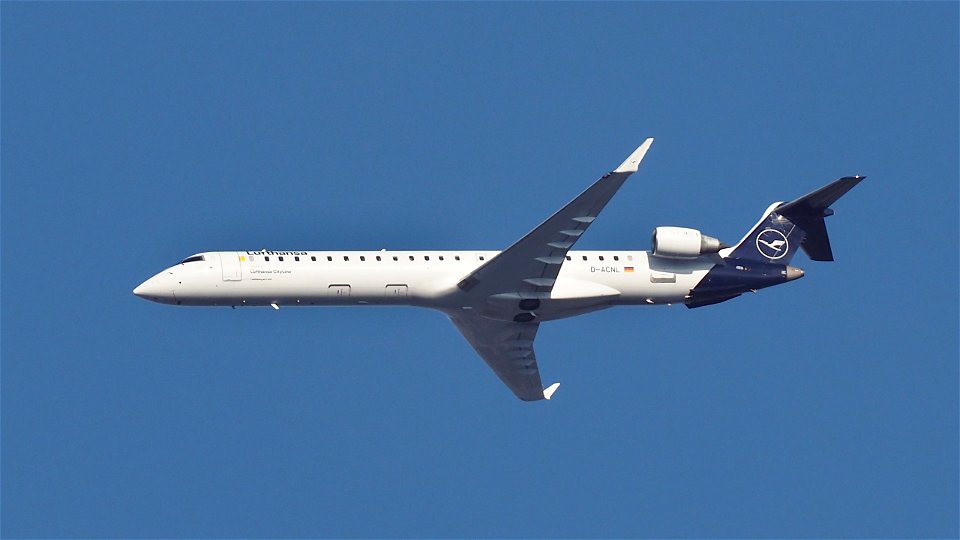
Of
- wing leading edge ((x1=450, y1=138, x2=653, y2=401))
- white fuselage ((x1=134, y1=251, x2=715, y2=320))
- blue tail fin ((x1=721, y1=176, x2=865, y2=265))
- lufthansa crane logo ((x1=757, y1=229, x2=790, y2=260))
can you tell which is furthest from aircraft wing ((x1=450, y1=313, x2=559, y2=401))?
lufthansa crane logo ((x1=757, y1=229, x2=790, y2=260))

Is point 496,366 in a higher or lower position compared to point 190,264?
lower

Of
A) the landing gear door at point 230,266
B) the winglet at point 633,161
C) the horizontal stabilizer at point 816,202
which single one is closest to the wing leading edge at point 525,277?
the winglet at point 633,161

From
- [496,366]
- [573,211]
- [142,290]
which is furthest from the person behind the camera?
[496,366]

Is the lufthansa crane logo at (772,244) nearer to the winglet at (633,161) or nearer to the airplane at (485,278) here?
the airplane at (485,278)

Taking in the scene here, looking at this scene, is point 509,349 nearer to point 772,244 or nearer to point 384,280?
point 384,280

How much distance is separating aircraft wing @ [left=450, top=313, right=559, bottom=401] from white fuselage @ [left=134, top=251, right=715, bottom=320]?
215 centimetres

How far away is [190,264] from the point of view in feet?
161

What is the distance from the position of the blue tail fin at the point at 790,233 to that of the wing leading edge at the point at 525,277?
677cm

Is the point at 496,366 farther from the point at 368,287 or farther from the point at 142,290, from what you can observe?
the point at 142,290

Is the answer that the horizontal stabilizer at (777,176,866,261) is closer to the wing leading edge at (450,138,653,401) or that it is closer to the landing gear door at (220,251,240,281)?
the wing leading edge at (450,138,653,401)

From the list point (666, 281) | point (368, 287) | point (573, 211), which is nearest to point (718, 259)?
point (666, 281)

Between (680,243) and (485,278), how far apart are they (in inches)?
250

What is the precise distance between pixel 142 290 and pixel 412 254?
8444mm

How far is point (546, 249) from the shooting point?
47062 mm
